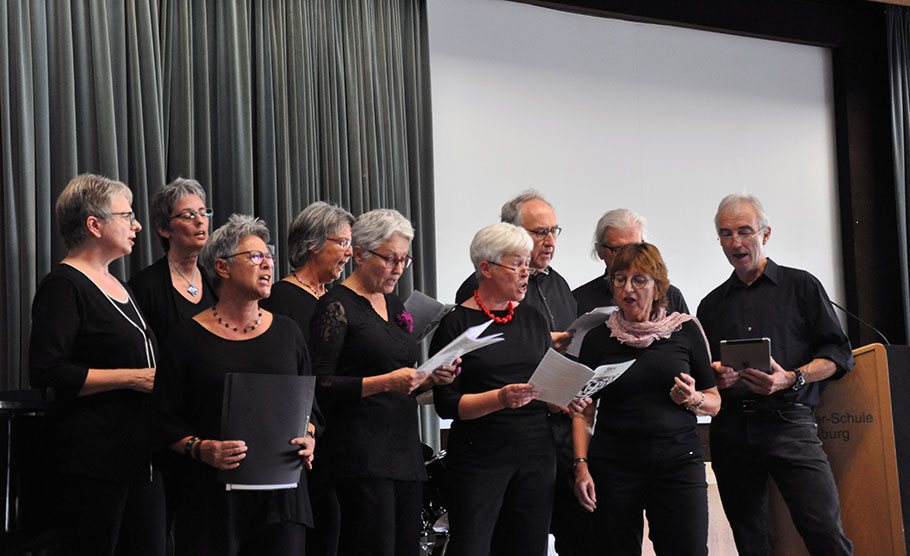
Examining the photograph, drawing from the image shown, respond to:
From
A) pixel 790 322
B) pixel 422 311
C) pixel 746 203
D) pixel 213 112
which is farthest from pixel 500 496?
pixel 213 112

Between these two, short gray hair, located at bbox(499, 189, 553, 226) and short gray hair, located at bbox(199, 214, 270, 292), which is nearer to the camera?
short gray hair, located at bbox(199, 214, 270, 292)

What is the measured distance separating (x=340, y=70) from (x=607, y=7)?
1958mm

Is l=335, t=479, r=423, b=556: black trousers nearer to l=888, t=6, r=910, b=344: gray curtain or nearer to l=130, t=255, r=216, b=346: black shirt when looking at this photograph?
l=130, t=255, r=216, b=346: black shirt

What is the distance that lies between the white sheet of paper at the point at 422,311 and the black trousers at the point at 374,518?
1.78 ft

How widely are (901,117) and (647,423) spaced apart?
458cm

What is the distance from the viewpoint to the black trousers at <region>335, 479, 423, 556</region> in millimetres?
2924

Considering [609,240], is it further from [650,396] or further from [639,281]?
[650,396]

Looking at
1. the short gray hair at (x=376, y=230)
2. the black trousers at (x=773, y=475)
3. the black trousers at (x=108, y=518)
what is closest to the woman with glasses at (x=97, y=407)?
the black trousers at (x=108, y=518)

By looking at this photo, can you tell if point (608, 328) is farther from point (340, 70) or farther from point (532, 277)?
point (340, 70)

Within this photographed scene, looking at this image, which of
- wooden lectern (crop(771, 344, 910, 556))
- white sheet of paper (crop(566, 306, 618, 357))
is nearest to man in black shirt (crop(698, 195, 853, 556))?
wooden lectern (crop(771, 344, 910, 556))

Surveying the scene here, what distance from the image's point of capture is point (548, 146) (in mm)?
6168

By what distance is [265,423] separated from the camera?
2.53 metres

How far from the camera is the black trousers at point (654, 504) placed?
3199mm

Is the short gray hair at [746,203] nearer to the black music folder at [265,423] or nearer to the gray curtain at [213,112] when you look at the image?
the gray curtain at [213,112]
